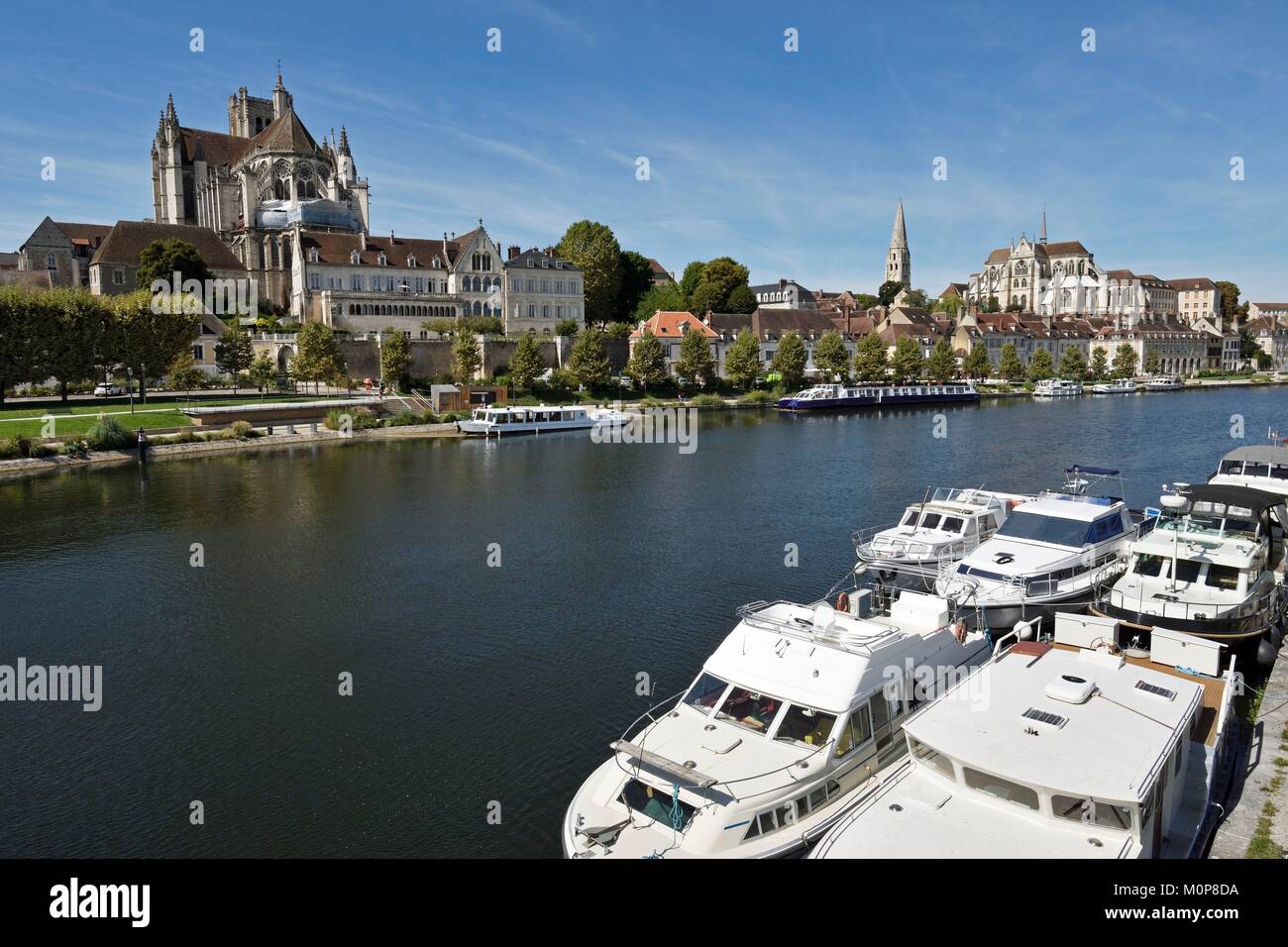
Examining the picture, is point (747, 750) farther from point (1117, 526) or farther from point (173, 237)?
point (173, 237)

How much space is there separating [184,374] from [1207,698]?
80.8 meters

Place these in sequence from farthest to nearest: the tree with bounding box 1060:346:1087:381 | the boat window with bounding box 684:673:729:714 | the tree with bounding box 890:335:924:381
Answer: the tree with bounding box 1060:346:1087:381 < the tree with bounding box 890:335:924:381 < the boat window with bounding box 684:673:729:714

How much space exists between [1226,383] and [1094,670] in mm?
165743

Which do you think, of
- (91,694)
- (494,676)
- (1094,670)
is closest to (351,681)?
(494,676)

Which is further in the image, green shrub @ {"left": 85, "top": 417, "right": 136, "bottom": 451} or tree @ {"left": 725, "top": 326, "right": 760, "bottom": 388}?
tree @ {"left": 725, "top": 326, "right": 760, "bottom": 388}

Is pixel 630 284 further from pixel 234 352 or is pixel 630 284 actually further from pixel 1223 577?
pixel 1223 577

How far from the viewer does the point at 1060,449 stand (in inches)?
2403

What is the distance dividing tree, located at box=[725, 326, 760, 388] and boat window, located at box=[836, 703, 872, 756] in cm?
9318

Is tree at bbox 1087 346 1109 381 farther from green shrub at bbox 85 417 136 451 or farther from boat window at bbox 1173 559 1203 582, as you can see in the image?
green shrub at bbox 85 417 136 451

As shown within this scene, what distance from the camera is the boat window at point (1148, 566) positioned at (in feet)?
76.5

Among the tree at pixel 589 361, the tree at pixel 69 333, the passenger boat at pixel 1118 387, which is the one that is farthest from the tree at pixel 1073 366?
the tree at pixel 69 333

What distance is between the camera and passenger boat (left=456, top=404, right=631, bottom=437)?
7475 centimetres

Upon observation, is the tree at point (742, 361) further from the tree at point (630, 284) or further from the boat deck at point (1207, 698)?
the boat deck at point (1207, 698)

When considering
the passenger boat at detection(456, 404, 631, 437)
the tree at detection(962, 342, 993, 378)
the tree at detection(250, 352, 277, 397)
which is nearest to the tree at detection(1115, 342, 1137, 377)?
the tree at detection(962, 342, 993, 378)
